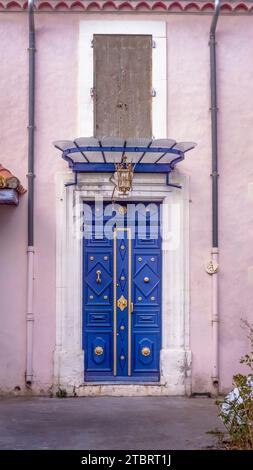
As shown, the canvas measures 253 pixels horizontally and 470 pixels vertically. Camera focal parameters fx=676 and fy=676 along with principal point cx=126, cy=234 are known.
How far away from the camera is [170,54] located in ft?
29.2

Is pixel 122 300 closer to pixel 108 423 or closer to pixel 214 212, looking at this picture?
pixel 214 212

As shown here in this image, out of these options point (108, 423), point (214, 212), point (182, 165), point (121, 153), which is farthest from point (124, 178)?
point (108, 423)

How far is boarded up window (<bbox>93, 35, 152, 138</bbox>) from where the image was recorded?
8.81 meters

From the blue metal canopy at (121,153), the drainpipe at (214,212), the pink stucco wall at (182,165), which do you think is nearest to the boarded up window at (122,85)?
the pink stucco wall at (182,165)

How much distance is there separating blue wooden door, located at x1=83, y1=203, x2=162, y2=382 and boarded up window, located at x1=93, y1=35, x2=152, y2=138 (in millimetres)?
1059

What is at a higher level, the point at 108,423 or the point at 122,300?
the point at 122,300

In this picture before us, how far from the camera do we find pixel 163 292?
8734 mm

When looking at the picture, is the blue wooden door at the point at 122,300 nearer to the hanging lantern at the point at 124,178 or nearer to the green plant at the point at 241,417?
the hanging lantern at the point at 124,178

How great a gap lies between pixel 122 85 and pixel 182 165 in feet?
4.32

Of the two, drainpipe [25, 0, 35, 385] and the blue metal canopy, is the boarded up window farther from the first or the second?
drainpipe [25, 0, 35, 385]

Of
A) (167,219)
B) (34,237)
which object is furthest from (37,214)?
(167,219)

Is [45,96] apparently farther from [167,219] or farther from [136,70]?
[167,219]

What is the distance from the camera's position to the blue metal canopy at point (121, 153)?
8047 millimetres

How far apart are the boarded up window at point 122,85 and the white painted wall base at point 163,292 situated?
0.68 metres
